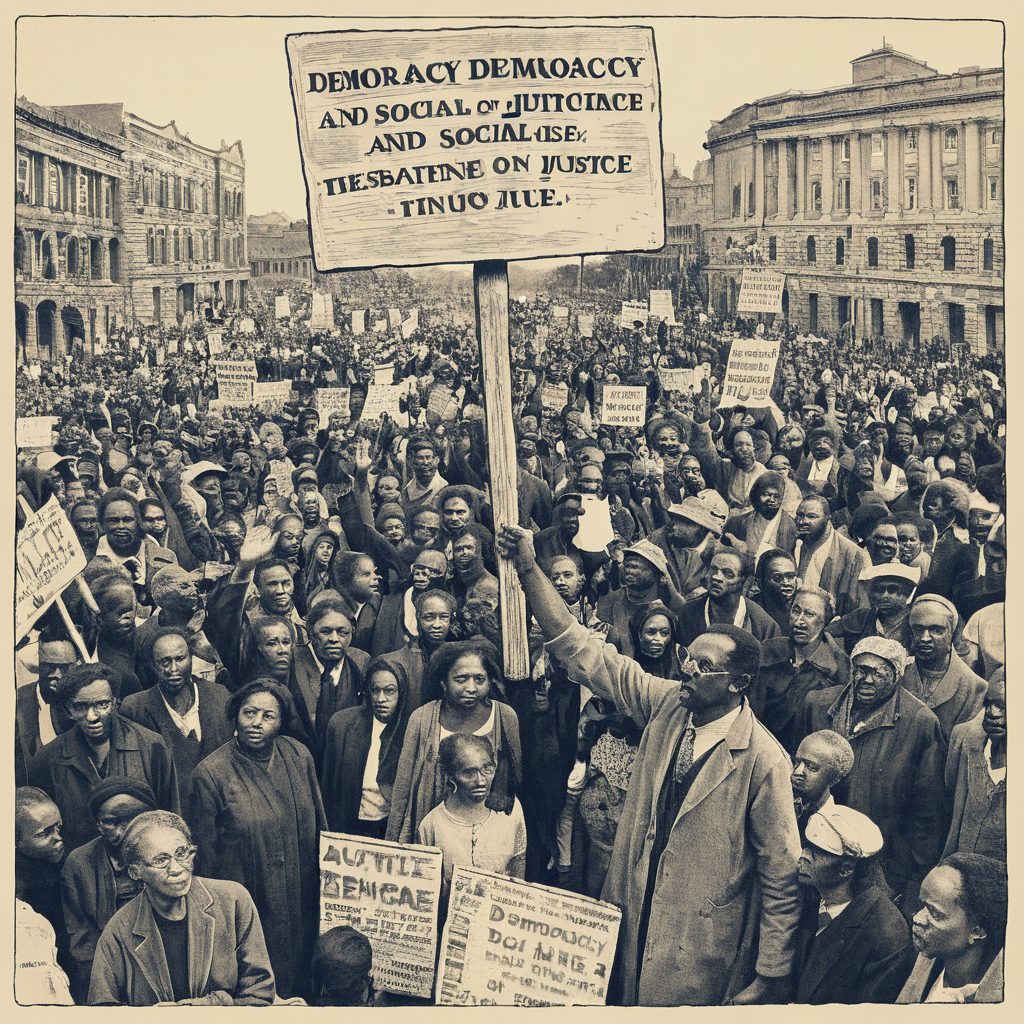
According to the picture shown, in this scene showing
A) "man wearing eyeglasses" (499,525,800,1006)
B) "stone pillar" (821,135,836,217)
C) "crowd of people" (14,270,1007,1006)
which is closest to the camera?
"man wearing eyeglasses" (499,525,800,1006)

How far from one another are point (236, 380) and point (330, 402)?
0.55 m

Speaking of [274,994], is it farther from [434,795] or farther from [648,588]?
[648,588]

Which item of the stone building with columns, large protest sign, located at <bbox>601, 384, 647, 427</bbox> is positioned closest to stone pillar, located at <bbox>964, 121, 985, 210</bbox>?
the stone building with columns

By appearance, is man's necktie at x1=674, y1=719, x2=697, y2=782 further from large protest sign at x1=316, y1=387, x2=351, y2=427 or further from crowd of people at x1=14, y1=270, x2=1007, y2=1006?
large protest sign at x1=316, y1=387, x2=351, y2=427

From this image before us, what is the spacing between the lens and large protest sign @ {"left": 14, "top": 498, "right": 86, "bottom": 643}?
748 cm

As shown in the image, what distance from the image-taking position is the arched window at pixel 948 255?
313 inches

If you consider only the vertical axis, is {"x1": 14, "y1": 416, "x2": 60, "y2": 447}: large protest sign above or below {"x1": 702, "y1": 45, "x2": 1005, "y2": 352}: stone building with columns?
below

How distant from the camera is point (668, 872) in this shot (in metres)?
6.99

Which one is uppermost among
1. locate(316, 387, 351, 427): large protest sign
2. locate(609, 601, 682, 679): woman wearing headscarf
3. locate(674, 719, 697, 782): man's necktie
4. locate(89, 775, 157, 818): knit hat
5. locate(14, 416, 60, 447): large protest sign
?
locate(316, 387, 351, 427): large protest sign

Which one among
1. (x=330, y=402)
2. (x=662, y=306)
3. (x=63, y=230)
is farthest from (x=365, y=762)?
(x=63, y=230)

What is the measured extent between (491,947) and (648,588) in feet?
6.77

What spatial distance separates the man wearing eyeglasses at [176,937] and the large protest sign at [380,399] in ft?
8.10

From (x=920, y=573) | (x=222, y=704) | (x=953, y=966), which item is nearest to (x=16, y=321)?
(x=222, y=704)

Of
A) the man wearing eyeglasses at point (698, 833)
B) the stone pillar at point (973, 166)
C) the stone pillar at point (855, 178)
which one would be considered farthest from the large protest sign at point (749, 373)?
the man wearing eyeglasses at point (698, 833)
